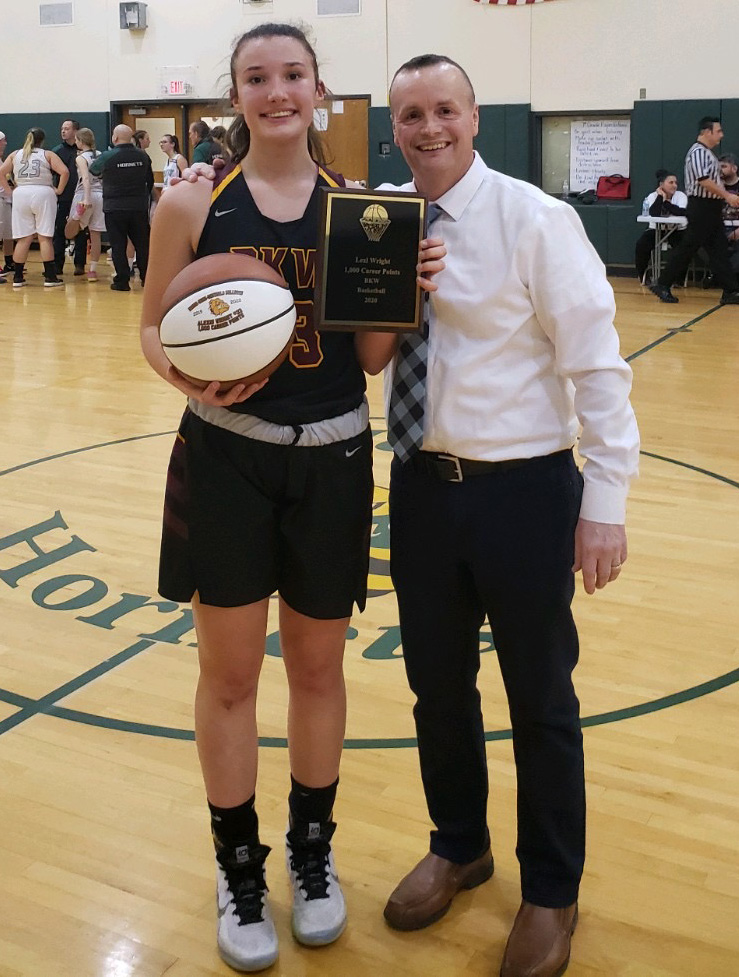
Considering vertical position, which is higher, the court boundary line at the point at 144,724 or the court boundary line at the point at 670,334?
the court boundary line at the point at 670,334

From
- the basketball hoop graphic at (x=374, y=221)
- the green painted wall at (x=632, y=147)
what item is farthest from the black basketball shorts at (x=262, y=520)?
the green painted wall at (x=632, y=147)

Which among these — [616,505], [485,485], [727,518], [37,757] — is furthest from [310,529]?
[727,518]

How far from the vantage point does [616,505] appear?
189 cm

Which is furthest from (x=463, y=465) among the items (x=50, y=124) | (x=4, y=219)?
(x=50, y=124)

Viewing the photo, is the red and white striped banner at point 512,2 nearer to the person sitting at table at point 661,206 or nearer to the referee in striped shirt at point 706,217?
the person sitting at table at point 661,206

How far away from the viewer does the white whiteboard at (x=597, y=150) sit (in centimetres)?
1272

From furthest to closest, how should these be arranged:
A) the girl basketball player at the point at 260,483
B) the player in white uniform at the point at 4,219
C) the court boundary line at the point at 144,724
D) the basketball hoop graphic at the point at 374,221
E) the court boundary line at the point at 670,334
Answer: the player in white uniform at the point at 4,219, the court boundary line at the point at 670,334, the court boundary line at the point at 144,724, the girl basketball player at the point at 260,483, the basketball hoop graphic at the point at 374,221

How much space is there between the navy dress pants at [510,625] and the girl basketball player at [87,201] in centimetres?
1066

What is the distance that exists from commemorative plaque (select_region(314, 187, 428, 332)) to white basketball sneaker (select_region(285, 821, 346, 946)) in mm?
1029

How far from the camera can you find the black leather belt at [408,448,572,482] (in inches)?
75.4

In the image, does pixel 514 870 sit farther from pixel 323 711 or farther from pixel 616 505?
pixel 616 505

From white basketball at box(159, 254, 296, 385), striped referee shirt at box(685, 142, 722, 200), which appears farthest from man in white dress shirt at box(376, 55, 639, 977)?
striped referee shirt at box(685, 142, 722, 200)

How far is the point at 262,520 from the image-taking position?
1971 mm

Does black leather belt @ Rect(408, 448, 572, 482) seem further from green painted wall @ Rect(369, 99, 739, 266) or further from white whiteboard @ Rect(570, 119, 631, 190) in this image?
white whiteboard @ Rect(570, 119, 631, 190)
